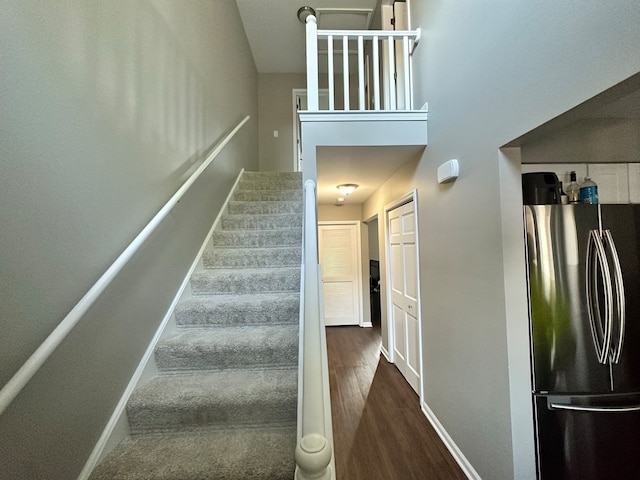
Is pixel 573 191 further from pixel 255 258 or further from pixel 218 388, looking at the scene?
pixel 218 388

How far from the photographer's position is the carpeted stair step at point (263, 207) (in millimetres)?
2905

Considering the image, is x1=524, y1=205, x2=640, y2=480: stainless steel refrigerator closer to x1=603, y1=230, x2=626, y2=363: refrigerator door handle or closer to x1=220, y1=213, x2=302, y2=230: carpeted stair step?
x1=603, y1=230, x2=626, y2=363: refrigerator door handle

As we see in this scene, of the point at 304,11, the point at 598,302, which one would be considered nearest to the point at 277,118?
the point at 304,11

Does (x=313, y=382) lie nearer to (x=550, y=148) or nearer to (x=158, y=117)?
(x=550, y=148)

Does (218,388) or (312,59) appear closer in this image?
(218,388)

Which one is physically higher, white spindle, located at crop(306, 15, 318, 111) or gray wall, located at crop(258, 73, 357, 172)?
gray wall, located at crop(258, 73, 357, 172)

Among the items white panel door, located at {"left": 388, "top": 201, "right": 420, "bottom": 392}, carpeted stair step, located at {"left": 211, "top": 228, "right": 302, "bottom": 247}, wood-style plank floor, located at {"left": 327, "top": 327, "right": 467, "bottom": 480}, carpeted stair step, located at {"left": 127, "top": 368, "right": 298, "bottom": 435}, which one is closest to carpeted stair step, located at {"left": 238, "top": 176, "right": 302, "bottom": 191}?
carpeted stair step, located at {"left": 211, "top": 228, "right": 302, "bottom": 247}

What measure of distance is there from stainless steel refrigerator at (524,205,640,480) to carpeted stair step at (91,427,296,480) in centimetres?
127

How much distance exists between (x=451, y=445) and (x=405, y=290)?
1391 millimetres

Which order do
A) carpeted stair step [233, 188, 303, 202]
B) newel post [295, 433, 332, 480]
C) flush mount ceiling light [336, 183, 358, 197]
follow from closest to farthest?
1. newel post [295, 433, 332, 480]
2. carpeted stair step [233, 188, 303, 202]
3. flush mount ceiling light [336, 183, 358, 197]

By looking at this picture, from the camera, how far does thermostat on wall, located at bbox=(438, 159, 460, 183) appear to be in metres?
1.78

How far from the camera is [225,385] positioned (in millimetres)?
1411

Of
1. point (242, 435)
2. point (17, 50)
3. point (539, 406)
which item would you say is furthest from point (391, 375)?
point (17, 50)

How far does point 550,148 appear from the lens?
145 centimetres
